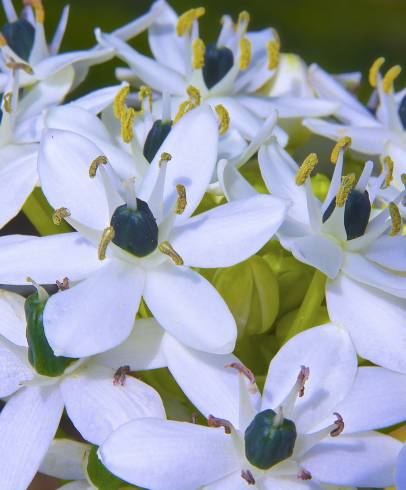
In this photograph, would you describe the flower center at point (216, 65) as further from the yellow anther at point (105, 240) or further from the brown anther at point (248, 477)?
the brown anther at point (248, 477)

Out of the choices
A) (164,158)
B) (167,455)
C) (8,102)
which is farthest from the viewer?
(8,102)

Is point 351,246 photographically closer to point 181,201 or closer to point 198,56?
point 181,201

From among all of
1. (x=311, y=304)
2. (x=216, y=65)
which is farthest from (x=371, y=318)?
(x=216, y=65)

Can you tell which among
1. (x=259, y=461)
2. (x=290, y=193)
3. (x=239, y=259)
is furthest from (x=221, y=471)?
(x=290, y=193)

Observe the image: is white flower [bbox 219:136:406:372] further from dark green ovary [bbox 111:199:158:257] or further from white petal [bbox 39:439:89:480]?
white petal [bbox 39:439:89:480]

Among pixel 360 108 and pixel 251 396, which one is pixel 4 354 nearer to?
pixel 251 396
